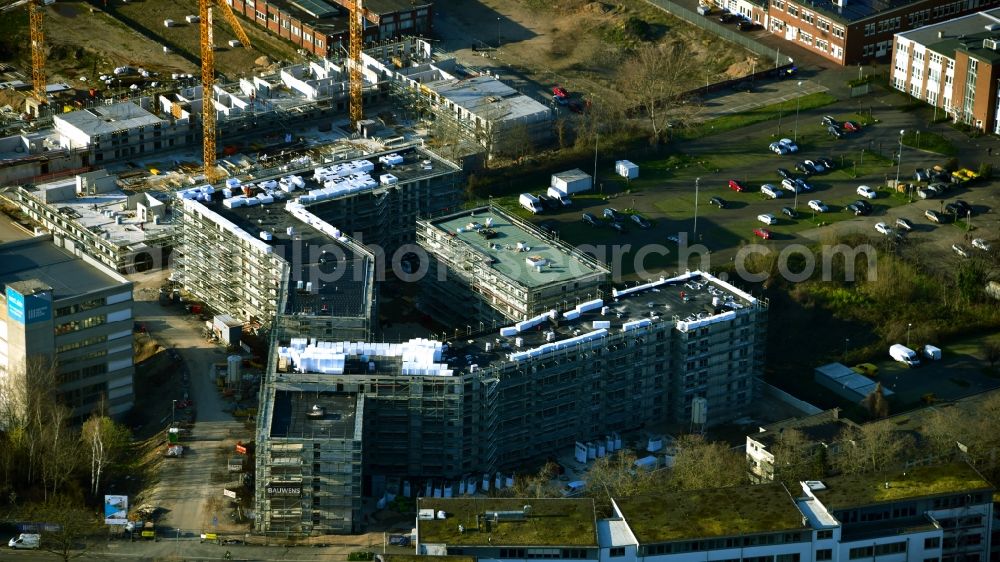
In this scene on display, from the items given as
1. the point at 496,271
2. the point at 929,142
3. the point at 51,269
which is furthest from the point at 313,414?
the point at 929,142

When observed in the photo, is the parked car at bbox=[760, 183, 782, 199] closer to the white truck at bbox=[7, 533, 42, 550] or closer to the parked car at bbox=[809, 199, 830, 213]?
the parked car at bbox=[809, 199, 830, 213]

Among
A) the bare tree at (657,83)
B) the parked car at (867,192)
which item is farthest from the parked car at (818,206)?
the bare tree at (657,83)

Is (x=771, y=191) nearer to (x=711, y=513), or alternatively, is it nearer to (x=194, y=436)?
(x=711, y=513)

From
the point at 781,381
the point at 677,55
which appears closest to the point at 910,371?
the point at 781,381

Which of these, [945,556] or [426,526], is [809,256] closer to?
[945,556]

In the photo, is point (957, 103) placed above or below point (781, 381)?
above

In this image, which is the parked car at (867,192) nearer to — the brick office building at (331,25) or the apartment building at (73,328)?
the brick office building at (331,25)
